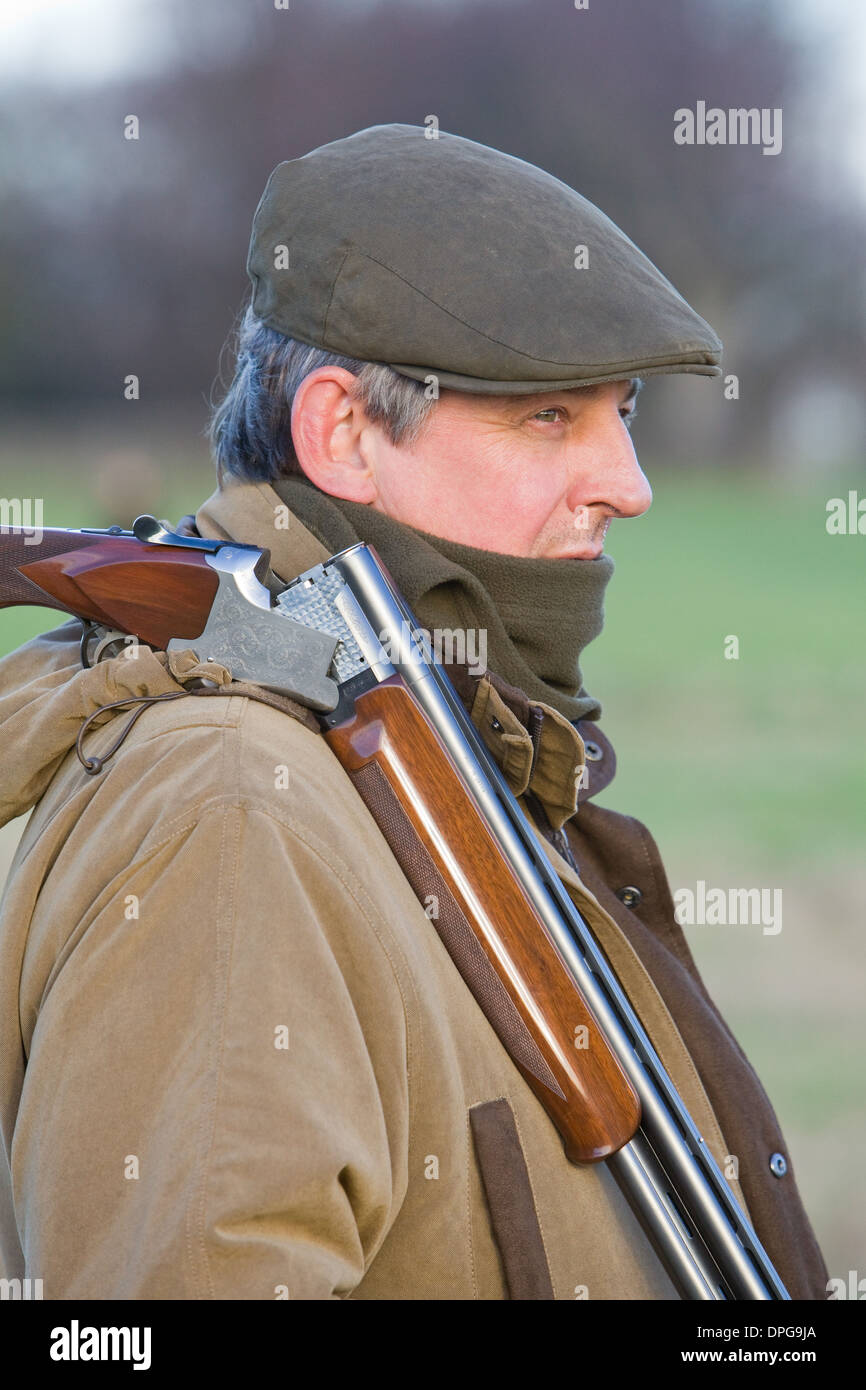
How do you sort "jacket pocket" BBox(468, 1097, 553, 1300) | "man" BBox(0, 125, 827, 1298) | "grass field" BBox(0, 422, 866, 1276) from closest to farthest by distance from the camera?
"man" BBox(0, 125, 827, 1298), "jacket pocket" BBox(468, 1097, 553, 1300), "grass field" BBox(0, 422, 866, 1276)

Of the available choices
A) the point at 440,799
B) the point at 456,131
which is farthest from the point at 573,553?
the point at 456,131

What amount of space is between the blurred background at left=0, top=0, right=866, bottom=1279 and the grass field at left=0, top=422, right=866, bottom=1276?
12cm

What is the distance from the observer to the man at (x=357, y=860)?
1.29 meters

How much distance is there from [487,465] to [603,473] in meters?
0.17

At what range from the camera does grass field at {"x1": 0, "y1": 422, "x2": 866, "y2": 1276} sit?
583 cm

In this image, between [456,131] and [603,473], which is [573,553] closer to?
[603,473]

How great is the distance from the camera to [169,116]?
1004 inches
